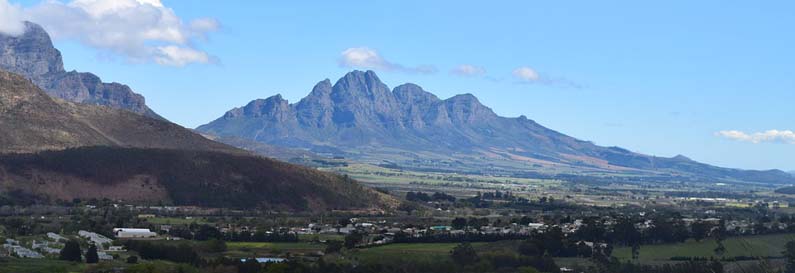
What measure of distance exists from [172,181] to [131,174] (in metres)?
5.85

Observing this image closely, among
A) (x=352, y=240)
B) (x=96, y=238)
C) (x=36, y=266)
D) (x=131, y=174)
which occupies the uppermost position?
(x=131, y=174)

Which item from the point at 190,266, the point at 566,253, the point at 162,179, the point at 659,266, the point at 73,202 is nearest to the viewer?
the point at 190,266

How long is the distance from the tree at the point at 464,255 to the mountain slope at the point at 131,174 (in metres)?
60.9

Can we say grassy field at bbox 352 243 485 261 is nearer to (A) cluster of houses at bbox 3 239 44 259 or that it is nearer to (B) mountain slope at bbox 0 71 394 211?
(A) cluster of houses at bbox 3 239 44 259

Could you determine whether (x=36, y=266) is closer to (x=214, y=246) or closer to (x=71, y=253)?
(x=71, y=253)

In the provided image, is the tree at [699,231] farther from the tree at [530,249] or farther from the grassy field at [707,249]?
the tree at [530,249]

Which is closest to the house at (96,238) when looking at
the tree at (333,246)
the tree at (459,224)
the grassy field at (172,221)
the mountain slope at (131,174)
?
the grassy field at (172,221)

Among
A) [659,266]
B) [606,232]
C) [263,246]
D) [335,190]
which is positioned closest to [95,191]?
[335,190]

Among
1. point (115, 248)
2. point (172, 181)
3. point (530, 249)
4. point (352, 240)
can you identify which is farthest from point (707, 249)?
point (172, 181)

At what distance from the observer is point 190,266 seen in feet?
254

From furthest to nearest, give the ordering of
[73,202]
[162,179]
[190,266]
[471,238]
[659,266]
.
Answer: [162,179] < [73,202] < [471,238] < [659,266] < [190,266]

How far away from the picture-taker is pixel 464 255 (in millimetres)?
85125

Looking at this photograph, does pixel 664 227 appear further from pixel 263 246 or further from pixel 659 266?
pixel 263 246

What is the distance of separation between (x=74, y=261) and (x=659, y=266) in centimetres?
4690
